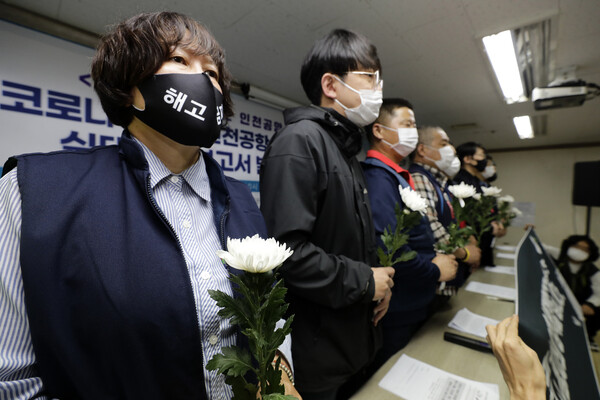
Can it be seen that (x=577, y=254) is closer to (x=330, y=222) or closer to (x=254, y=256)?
(x=330, y=222)

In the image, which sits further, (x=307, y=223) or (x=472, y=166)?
(x=472, y=166)

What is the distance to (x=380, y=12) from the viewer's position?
5.92 ft

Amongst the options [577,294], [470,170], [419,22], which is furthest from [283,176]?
[577,294]

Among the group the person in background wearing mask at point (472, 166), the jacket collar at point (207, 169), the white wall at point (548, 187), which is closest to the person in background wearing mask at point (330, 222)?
the jacket collar at point (207, 169)

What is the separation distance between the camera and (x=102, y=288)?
1.62 ft

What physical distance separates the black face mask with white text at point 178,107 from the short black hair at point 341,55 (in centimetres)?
82

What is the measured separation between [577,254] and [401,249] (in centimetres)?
431

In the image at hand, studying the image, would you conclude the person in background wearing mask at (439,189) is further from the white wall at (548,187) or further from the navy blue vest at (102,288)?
the white wall at (548,187)

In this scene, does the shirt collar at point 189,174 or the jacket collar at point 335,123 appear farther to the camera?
the jacket collar at point 335,123

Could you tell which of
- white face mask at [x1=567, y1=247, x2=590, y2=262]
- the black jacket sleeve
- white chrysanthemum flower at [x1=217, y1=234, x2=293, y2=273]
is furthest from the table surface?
white face mask at [x1=567, y1=247, x2=590, y2=262]

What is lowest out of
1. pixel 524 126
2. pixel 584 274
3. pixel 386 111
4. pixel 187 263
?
pixel 584 274

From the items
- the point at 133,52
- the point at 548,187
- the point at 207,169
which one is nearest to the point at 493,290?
the point at 207,169

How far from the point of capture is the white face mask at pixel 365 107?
129 cm

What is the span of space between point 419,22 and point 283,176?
Result: 71.9 inches
